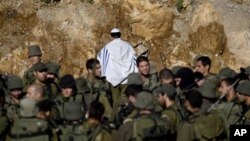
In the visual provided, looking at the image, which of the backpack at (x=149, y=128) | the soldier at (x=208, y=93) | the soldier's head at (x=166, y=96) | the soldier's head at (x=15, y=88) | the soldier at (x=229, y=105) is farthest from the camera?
the soldier's head at (x=15, y=88)

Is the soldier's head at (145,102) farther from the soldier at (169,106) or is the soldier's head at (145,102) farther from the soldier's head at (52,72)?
the soldier's head at (52,72)

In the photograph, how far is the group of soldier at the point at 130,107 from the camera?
38.1 feet

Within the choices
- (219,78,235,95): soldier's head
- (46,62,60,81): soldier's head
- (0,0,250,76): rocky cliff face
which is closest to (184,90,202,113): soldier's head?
(219,78,235,95): soldier's head

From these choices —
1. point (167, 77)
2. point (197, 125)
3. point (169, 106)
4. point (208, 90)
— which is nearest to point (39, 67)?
point (167, 77)

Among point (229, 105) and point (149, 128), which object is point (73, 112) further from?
point (229, 105)

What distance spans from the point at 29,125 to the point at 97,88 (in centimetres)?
375

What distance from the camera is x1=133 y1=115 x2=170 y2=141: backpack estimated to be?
1145 cm

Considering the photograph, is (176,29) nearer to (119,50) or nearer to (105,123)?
(119,50)

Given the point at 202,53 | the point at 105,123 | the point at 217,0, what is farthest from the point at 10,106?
the point at 217,0

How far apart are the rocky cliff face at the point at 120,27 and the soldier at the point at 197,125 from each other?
1009 centimetres

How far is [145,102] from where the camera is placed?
1168cm

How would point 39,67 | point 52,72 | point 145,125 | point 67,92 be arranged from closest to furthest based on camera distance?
point 145,125 → point 67,92 → point 39,67 → point 52,72

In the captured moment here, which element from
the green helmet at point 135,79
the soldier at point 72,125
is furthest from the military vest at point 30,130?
the green helmet at point 135,79

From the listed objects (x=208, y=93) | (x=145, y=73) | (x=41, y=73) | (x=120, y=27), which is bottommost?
(x=208, y=93)
